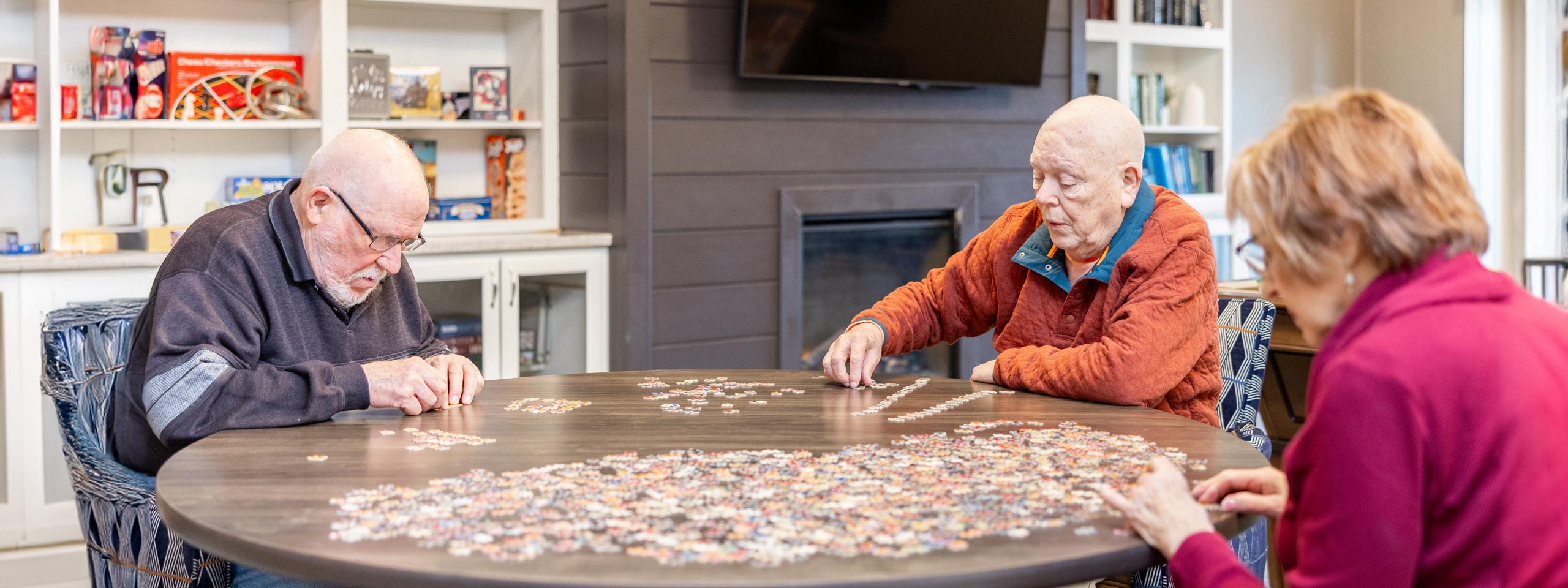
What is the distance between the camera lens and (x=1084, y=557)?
125cm

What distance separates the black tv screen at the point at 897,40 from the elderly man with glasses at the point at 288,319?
2225mm

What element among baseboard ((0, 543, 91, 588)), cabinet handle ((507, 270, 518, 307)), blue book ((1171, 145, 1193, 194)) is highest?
blue book ((1171, 145, 1193, 194))

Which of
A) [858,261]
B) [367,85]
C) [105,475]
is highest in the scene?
[367,85]

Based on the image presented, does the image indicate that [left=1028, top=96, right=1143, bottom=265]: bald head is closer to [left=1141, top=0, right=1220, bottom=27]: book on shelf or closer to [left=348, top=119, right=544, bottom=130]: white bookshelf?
[left=348, top=119, right=544, bottom=130]: white bookshelf

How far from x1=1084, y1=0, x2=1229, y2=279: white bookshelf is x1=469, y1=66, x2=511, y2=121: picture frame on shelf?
2.47 m

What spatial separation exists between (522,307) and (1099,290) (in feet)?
7.73

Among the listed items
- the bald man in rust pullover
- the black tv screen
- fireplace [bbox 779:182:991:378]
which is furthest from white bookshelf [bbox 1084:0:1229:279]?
the bald man in rust pullover

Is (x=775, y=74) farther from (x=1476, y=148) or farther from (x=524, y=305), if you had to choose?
(x=1476, y=148)

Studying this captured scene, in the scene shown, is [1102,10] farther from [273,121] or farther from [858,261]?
[273,121]

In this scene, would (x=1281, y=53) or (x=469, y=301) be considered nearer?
(x=469, y=301)

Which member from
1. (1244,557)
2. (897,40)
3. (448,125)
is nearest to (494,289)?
(448,125)

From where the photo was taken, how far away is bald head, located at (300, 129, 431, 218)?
2.08 metres

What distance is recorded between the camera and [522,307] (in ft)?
13.5

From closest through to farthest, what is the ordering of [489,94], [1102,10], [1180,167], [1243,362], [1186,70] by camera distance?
[1243,362] → [489,94] → [1102,10] → [1180,167] → [1186,70]
